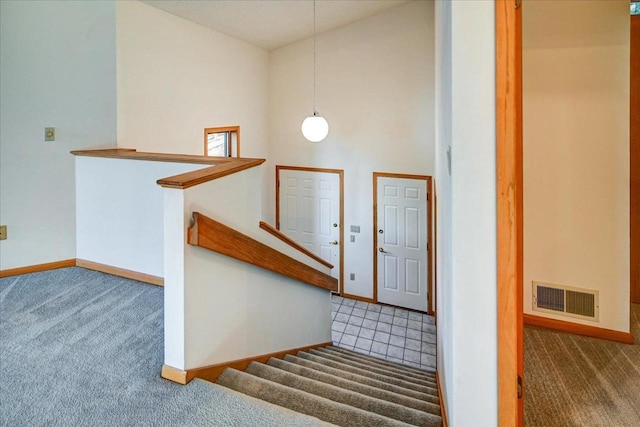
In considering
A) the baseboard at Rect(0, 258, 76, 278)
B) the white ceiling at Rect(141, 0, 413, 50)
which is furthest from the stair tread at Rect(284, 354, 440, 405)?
the white ceiling at Rect(141, 0, 413, 50)

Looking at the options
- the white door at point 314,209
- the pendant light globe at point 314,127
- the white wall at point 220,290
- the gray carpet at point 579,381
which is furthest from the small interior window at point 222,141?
the gray carpet at point 579,381

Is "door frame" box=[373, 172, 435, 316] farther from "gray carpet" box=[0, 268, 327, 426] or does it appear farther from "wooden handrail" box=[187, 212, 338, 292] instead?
"gray carpet" box=[0, 268, 327, 426]

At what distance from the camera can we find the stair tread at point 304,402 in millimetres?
1695

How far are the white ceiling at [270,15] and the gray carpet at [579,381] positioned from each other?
431 centimetres

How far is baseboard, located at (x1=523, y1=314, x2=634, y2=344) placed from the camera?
2553 millimetres

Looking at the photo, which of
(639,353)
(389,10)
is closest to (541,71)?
(639,353)

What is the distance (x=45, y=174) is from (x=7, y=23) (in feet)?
3.85

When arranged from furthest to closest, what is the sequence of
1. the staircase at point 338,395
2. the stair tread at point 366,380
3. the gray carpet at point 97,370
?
1. the stair tread at point 366,380
2. the staircase at point 338,395
3. the gray carpet at point 97,370

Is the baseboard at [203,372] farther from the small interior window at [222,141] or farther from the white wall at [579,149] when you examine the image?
the small interior window at [222,141]

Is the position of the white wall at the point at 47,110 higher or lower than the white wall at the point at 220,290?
higher

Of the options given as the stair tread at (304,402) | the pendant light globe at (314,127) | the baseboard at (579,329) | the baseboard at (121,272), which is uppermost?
the pendant light globe at (314,127)

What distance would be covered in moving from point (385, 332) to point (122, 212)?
379cm

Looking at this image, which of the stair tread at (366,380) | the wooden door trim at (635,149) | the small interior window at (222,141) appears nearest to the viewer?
the stair tread at (366,380)

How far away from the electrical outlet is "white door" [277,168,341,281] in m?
3.83
